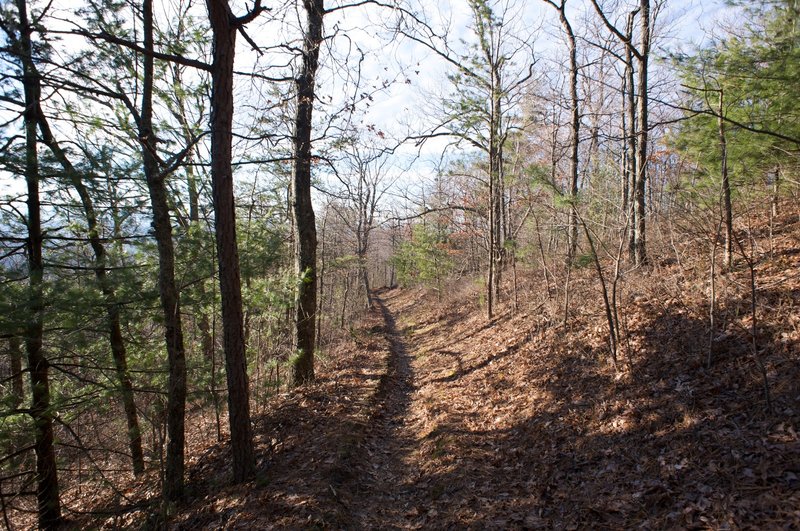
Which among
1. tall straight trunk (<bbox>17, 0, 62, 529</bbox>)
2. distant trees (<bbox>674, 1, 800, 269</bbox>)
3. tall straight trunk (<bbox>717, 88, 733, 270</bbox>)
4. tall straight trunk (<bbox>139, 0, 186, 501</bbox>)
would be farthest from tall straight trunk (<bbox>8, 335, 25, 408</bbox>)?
distant trees (<bbox>674, 1, 800, 269</bbox>)

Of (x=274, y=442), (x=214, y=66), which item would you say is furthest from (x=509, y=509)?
(x=214, y=66)

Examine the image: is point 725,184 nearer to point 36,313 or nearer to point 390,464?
point 390,464

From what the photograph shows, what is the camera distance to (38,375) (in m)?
5.65

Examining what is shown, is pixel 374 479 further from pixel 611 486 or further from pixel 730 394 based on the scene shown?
pixel 730 394

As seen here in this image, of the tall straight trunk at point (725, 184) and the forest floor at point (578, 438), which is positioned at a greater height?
the tall straight trunk at point (725, 184)

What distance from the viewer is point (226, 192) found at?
4.36m

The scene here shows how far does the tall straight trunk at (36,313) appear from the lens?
484cm

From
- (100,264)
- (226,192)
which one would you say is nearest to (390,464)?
(226,192)

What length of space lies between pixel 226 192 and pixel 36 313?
2.90 m

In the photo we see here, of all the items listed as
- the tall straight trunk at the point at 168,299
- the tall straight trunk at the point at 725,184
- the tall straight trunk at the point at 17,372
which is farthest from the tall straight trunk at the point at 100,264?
the tall straight trunk at the point at 725,184

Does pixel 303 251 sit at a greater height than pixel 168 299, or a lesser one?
greater

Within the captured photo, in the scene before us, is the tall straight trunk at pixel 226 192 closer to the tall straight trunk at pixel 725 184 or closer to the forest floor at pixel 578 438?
the forest floor at pixel 578 438

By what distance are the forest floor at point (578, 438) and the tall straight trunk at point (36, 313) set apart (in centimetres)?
122

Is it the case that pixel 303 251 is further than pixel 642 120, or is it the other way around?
pixel 642 120
